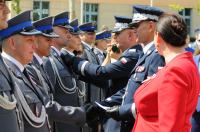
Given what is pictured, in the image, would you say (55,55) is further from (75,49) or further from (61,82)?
(75,49)

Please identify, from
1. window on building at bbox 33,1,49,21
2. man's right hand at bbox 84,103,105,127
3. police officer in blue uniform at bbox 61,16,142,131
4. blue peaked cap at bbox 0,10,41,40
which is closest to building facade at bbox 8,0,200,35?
window on building at bbox 33,1,49,21

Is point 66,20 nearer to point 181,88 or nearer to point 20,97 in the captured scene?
point 20,97

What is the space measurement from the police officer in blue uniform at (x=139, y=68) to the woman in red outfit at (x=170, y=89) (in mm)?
772

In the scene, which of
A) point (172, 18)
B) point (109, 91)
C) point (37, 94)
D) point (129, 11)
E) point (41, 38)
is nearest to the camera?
point (172, 18)

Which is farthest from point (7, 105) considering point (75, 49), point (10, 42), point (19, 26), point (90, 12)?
point (90, 12)

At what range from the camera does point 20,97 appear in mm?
3668

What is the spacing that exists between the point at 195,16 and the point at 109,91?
3043 cm

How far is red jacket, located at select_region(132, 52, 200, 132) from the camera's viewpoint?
334 centimetres

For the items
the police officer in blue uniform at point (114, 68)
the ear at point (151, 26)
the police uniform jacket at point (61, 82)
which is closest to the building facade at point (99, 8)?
the police officer in blue uniform at point (114, 68)

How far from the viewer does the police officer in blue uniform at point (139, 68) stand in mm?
4504

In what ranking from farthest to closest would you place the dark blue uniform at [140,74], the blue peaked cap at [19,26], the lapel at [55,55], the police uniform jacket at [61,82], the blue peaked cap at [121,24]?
1. the blue peaked cap at [121,24]
2. the lapel at [55,55]
3. the police uniform jacket at [61,82]
4. the dark blue uniform at [140,74]
5. the blue peaked cap at [19,26]

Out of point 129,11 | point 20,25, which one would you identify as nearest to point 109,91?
point 20,25

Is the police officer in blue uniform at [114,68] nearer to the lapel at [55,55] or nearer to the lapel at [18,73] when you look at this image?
the lapel at [55,55]

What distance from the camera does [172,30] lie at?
11.8 ft
